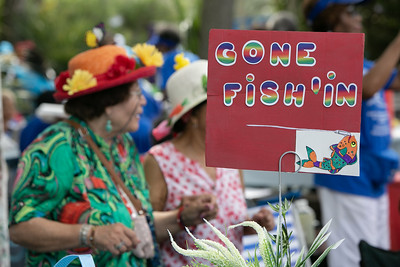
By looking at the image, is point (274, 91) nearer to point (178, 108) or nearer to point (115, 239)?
point (115, 239)

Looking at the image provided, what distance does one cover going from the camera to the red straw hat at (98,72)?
8.16ft

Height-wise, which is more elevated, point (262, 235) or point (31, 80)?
point (262, 235)

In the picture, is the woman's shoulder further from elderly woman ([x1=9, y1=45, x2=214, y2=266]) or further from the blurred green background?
the blurred green background

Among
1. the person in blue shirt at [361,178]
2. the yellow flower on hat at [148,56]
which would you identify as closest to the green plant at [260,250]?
the yellow flower on hat at [148,56]

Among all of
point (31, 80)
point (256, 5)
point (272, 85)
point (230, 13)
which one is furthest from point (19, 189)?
point (256, 5)

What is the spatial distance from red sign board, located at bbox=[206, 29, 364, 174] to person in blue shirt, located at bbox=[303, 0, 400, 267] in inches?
77.0

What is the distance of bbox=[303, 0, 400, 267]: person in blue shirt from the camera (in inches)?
146

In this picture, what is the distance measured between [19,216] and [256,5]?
49.3 feet

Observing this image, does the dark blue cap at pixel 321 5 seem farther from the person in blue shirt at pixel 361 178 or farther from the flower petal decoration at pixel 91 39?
the flower petal decoration at pixel 91 39

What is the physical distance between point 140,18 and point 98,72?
87.6 feet

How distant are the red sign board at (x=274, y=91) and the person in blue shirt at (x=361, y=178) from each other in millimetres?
1956

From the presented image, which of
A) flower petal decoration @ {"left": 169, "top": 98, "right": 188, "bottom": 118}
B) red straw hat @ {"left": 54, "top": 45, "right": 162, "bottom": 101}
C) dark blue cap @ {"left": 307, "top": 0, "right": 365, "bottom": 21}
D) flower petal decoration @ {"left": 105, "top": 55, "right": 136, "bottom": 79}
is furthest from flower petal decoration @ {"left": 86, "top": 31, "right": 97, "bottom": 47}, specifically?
dark blue cap @ {"left": 307, "top": 0, "right": 365, "bottom": 21}

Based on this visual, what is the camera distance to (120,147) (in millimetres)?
2738

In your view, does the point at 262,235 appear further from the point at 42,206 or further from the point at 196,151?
the point at 196,151
